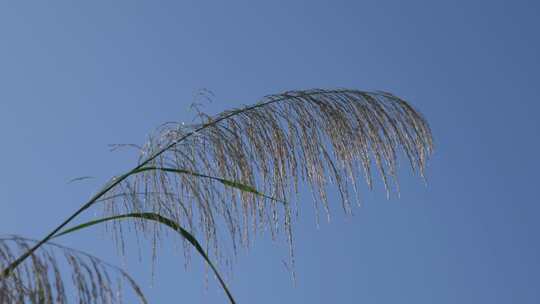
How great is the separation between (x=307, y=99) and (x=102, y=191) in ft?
2.05

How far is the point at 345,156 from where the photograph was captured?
247cm

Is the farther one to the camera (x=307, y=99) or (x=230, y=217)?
(x=307, y=99)

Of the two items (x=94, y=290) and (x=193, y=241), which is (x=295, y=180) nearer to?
(x=193, y=241)

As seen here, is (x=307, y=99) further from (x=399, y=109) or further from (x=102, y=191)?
(x=102, y=191)

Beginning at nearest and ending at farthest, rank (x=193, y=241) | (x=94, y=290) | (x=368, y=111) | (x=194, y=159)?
(x=94, y=290) < (x=193, y=241) < (x=194, y=159) < (x=368, y=111)

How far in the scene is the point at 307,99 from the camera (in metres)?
2.53

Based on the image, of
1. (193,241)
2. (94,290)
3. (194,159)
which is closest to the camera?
(94,290)

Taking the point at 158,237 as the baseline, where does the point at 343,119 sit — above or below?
above

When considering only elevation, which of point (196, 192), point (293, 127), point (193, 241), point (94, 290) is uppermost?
point (293, 127)

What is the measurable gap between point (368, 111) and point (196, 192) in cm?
54

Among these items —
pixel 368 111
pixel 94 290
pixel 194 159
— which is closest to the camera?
pixel 94 290

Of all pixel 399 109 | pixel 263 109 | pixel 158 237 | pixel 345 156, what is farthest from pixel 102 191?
pixel 399 109

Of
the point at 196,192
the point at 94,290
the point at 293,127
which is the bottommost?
the point at 94,290

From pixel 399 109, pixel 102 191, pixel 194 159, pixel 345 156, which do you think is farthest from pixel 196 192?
pixel 399 109
